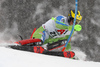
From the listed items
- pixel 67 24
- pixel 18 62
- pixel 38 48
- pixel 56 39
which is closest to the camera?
pixel 18 62

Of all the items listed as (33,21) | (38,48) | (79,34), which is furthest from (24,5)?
(38,48)

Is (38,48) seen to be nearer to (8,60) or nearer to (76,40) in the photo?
(8,60)

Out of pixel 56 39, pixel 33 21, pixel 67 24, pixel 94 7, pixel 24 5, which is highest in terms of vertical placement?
pixel 24 5

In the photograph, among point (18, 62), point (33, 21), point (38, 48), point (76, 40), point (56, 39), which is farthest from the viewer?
point (33, 21)

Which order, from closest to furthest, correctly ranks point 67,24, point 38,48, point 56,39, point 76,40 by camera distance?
point 38,48
point 67,24
point 56,39
point 76,40

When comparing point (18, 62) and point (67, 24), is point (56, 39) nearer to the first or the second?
point (67, 24)

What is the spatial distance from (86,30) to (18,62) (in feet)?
24.6

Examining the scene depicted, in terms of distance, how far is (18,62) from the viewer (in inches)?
59.7

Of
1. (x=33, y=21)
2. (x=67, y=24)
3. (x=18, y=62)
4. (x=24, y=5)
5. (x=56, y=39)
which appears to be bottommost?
(x=18, y=62)

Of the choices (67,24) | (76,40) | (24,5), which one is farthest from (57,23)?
(24,5)

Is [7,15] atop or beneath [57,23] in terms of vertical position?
atop

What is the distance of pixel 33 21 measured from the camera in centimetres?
896

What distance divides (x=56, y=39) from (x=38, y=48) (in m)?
0.67

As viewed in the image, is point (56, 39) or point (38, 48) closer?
point (38, 48)
